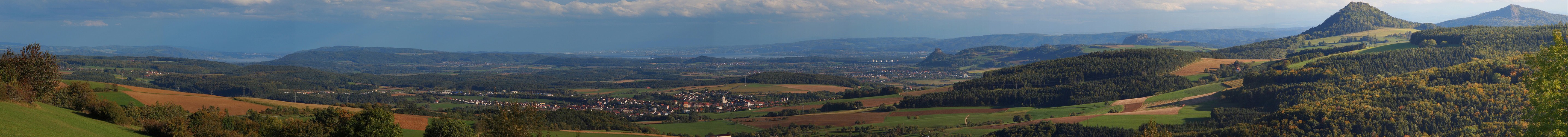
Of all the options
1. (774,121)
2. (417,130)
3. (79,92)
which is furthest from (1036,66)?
(79,92)

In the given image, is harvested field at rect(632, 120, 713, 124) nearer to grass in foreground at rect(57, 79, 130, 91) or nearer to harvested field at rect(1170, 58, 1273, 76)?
grass in foreground at rect(57, 79, 130, 91)

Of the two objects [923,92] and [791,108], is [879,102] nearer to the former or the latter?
[791,108]

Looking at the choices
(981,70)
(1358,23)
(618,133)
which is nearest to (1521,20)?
(1358,23)

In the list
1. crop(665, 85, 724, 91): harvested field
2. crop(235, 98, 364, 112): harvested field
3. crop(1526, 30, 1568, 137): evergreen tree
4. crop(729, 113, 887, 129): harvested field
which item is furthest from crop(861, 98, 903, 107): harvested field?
crop(1526, 30, 1568, 137): evergreen tree

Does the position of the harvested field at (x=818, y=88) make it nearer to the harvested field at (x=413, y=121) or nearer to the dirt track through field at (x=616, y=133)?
the dirt track through field at (x=616, y=133)

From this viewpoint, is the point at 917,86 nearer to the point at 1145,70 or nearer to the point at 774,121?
the point at 1145,70

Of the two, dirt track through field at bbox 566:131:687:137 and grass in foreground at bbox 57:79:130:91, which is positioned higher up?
grass in foreground at bbox 57:79:130:91
